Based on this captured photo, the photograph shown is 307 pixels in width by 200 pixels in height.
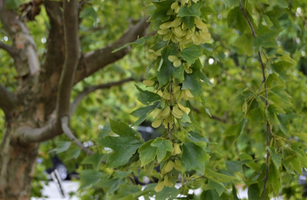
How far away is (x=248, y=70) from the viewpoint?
2602mm

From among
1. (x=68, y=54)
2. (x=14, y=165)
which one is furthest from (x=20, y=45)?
(x=68, y=54)

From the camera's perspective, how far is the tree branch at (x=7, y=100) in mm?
1771

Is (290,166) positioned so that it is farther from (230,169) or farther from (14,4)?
(14,4)

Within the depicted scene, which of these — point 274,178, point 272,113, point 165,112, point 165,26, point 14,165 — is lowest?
point 14,165

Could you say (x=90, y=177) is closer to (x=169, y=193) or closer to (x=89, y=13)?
(x=169, y=193)

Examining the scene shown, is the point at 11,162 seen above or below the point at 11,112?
below

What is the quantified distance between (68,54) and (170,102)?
2.70 ft

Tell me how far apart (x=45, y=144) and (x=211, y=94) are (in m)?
1.41

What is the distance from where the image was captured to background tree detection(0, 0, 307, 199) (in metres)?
0.71

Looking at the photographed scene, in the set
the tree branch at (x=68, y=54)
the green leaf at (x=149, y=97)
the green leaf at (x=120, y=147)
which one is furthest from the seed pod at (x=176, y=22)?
the tree branch at (x=68, y=54)

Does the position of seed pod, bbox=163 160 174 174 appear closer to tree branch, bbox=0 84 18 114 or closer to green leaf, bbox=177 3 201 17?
green leaf, bbox=177 3 201 17

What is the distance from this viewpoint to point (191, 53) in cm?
69

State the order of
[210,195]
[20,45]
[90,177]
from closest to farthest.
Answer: [210,195], [90,177], [20,45]

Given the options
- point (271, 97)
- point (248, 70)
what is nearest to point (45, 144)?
point (248, 70)
